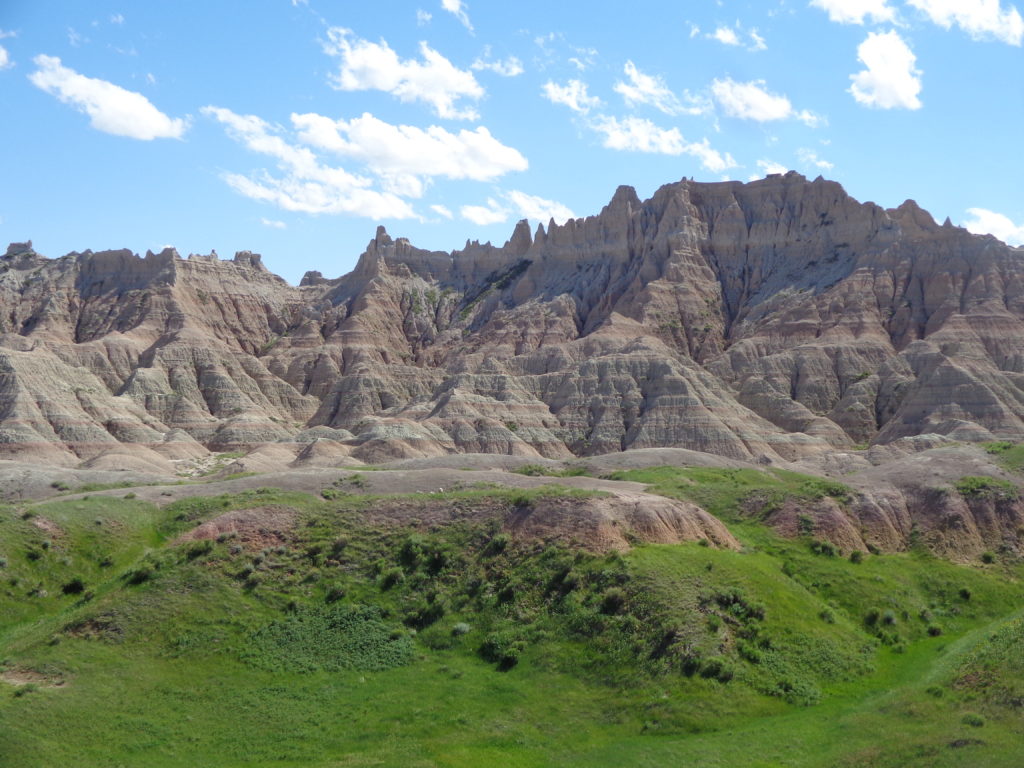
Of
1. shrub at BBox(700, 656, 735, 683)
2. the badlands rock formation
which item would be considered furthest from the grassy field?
the badlands rock formation

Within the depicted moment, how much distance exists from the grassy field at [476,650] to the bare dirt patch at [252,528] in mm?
713

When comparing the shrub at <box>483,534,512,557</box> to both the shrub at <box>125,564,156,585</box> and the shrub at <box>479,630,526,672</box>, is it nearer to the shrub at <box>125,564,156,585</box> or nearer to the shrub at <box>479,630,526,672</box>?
the shrub at <box>479,630,526,672</box>

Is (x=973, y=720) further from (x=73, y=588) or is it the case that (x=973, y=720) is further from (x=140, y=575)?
(x=73, y=588)

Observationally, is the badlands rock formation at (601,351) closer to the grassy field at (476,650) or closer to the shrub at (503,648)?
the grassy field at (476,650)

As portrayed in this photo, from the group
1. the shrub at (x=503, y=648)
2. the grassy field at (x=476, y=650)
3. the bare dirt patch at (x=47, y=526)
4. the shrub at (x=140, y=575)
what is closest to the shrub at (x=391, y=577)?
the grassy field at (x=476, y=650)

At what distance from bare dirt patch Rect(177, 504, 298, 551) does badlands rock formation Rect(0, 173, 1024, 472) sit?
219 ft

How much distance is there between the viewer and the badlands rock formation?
129 m

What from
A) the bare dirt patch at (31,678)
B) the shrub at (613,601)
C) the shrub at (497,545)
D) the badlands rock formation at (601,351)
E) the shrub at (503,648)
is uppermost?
the badlands rock formation at (601,351)

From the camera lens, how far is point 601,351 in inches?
6319

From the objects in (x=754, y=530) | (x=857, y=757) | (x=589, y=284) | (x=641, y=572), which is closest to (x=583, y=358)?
(x=589, y=284)

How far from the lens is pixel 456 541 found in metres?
46.5

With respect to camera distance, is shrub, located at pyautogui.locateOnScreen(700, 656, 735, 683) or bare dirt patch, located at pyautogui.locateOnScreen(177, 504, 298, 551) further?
bare dirt patch, located at pyautogui.locateOnScreen(177, 504, 298, 551)

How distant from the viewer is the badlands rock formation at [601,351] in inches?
5094

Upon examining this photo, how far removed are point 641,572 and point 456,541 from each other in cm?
946
